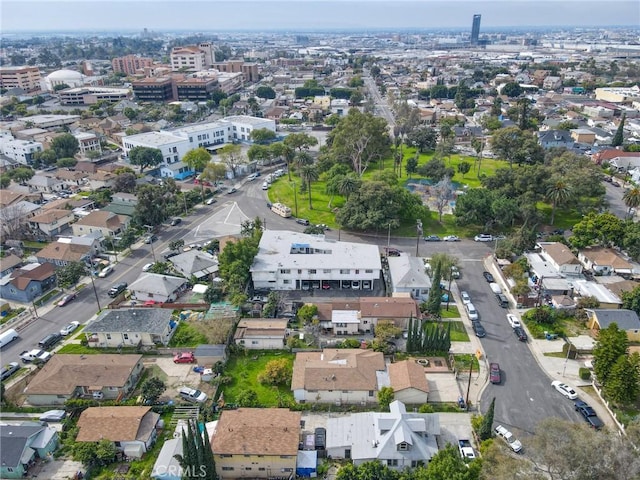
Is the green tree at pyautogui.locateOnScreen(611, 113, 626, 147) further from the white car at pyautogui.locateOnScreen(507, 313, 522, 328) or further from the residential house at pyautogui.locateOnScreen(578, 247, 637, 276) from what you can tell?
the white car at pyautogui.locateOnScreen(507, 313, 522, 328)

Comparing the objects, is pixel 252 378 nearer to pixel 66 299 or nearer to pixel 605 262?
pixel 66 299

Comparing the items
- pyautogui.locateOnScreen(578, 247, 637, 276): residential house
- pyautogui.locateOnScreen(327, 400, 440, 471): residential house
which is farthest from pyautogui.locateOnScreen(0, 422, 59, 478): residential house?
pyautogui.locateOnScreen(578, 247, 637, 276): residential house

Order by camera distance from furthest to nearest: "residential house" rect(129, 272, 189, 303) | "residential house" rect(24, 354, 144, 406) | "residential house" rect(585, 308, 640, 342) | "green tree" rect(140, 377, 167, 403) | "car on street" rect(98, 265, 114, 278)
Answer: "car on street" rect(98, 265, 114, 278) → "residential house" rect(129, 272, 189, 303) → "residential house" rect(585, 308, 640, 342) → "residential house" rect(24, 354, 144, 406) → "green tree" rect(140, 377, 167, 403)

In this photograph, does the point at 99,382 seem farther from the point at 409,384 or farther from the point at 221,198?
the point at 221,198

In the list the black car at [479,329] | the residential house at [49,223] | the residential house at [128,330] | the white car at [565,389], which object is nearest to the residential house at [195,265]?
the residential house at [128,330]

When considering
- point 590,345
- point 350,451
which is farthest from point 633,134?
point 350,451
